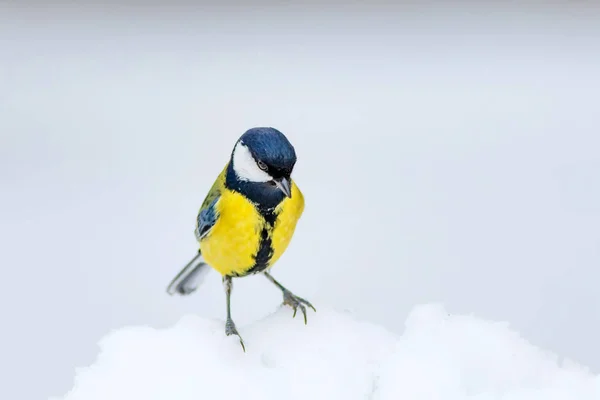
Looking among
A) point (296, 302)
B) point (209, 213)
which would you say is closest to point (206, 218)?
point (209, 213)

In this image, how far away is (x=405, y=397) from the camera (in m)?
0.60

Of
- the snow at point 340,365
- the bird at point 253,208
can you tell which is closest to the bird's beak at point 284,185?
the bird at point 253,208

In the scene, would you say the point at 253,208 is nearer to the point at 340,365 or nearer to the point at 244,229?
the point at 244,229

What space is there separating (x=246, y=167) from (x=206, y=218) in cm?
8

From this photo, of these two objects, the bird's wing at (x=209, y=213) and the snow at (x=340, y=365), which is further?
the bird's wing at (x=209, y=213)

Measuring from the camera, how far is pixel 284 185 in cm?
68

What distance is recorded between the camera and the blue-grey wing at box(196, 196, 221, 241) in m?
0.73

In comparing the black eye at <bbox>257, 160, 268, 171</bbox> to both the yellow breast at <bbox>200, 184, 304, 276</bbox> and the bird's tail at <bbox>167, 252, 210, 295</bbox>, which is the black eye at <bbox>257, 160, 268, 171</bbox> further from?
the bird's tail at <bbox>167, 252, 210, 295</bbox>

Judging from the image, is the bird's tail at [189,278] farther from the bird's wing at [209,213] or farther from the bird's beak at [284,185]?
the bird's beak at [284,185]

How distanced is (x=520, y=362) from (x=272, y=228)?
219 mm

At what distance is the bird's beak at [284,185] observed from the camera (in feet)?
2.22

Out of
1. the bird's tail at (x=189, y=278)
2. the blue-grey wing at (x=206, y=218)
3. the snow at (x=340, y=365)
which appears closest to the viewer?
the snow at (x=340, y=365)

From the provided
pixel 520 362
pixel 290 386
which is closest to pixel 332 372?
pixel 290 386

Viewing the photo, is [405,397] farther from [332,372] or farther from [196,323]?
[196,323]
